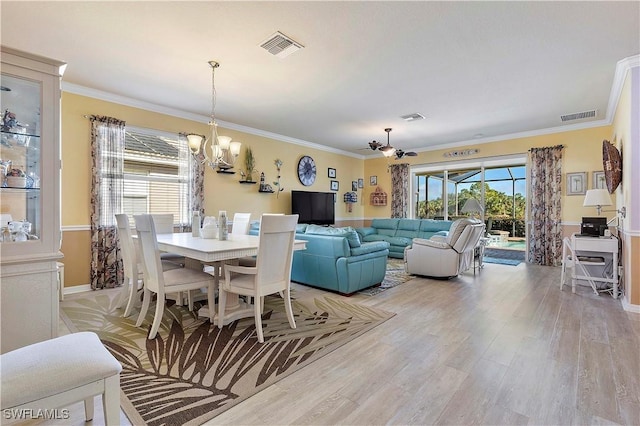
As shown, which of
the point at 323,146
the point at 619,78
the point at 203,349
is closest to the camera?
the point at 203,349

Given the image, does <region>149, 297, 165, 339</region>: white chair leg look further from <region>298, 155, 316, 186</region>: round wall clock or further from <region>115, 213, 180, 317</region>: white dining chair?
<region>298, 155, 316, 186</region>: round wall clock

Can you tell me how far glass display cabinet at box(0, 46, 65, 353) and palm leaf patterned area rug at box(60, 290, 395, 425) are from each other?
0.70 m

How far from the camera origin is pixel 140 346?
2.47 metres

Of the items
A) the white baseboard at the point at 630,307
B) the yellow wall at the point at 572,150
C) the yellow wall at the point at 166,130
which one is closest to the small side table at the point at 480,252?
the yellow wall at the point at 572,150

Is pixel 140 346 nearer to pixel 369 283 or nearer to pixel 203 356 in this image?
pixel 203 356

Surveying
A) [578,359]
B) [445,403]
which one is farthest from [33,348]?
[578,359]

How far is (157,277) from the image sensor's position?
104 inches

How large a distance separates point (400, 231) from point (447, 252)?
270 centimetres

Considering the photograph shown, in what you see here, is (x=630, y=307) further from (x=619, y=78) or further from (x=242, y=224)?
(x=242, y=224)

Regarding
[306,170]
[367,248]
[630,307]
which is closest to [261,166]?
[306,170]

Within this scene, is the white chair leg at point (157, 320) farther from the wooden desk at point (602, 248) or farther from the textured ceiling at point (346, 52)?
the wooden desk at point (602, 248)

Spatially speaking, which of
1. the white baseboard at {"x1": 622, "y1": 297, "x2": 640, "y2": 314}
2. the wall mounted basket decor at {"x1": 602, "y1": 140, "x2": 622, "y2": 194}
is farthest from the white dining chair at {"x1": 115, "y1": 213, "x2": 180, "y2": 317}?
the wall mounted basket decor at {"x1": 602, "y1": 140, "x2": 622, "y2": 194}

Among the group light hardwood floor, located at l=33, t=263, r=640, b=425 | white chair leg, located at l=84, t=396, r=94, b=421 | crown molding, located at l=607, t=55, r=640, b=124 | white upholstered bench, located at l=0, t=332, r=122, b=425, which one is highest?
crown molding, located at l=607, t=55, r=640, b=124

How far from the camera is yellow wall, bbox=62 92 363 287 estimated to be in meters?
4.04
